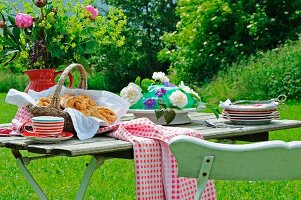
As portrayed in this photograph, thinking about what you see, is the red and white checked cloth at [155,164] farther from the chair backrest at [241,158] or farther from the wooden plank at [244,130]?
the chair backrest at [241,158]

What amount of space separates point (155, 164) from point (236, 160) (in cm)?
99

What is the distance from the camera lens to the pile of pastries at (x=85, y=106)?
407 cm

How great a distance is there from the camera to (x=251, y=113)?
4.50 meters

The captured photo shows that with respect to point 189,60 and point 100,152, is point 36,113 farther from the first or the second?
point 189,60

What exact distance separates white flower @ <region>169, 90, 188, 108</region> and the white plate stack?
0.95 ft

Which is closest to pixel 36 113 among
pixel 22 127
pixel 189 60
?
pixel 22 127

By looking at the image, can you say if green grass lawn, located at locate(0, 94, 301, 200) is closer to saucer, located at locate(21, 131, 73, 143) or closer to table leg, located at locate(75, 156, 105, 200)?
table leg, located at locate(75, 156, 105, 200)

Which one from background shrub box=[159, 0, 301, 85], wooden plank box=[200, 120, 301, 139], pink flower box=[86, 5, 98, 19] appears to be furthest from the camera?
background shrub box=[159, 0, 301, 85]

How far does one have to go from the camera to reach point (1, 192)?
6.52 m

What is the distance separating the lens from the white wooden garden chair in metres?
2.87

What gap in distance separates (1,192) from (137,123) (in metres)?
2.85

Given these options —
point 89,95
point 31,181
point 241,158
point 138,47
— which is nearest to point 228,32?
point 138,47

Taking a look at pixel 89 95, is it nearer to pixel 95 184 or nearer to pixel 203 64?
pixel 95 184

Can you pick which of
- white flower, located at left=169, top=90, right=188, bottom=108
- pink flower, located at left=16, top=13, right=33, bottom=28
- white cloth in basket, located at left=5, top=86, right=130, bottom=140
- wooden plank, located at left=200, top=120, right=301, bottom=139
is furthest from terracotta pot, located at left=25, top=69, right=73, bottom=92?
wooden plank, located at left=200, top=120, right=301, bottom=139
